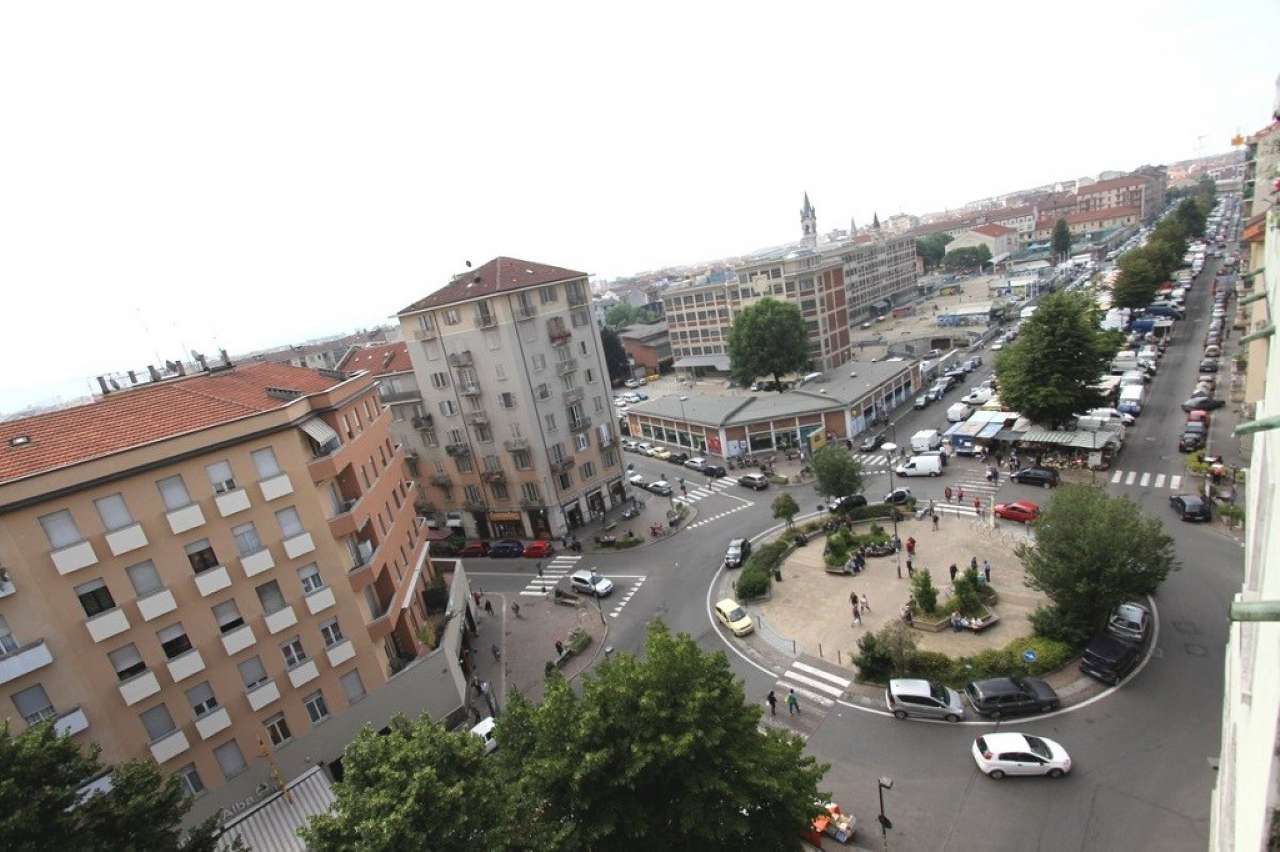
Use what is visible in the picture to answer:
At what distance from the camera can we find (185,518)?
2123 cm

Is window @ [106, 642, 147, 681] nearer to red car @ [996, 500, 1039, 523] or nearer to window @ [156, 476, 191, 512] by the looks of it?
Answer: window @ [156, 476, 191, 512]

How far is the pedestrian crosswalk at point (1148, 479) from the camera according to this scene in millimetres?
38062

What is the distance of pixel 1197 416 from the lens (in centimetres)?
4512

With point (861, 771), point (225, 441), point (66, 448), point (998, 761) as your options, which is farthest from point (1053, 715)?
point (66, 448)

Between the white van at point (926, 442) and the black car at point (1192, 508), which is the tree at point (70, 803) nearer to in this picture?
the black car at point (1192, 508)

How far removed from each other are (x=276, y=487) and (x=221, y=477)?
176 centimetres

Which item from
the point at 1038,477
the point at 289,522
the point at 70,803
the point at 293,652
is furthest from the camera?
the point at 1038,477

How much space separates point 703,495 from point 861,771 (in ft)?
102

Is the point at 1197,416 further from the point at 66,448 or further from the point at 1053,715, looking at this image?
the point at 66,448

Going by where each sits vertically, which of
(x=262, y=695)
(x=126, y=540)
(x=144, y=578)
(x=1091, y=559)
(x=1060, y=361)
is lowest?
(x=1091, y=559)

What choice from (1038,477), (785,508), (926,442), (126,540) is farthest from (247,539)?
(926,442)

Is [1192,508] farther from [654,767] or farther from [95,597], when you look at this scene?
[95,597]

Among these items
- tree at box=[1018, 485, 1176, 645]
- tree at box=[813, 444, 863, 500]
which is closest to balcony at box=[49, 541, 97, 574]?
tree at box=[1018, 485, 1176, 645]

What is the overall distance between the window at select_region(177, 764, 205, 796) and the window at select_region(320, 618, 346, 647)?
5.47 metres
